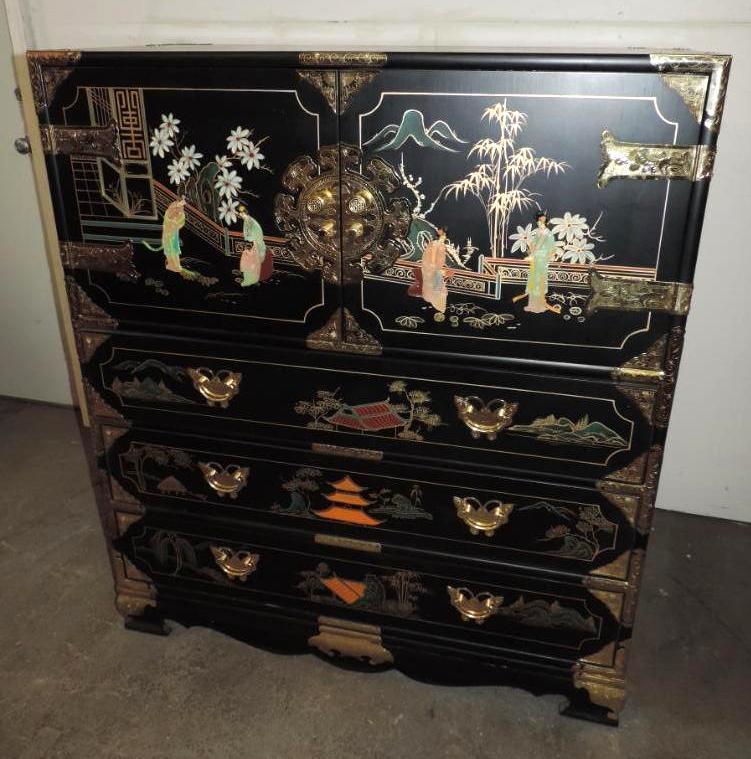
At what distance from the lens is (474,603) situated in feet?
6.69

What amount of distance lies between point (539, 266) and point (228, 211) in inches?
29.9

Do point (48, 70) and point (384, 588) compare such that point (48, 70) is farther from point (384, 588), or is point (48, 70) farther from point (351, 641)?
point (351, 641)

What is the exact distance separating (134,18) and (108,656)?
2284mm

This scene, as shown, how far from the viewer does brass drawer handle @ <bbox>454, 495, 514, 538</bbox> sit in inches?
74.9

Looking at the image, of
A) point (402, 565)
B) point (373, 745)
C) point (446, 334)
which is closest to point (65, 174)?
point (446, 334)

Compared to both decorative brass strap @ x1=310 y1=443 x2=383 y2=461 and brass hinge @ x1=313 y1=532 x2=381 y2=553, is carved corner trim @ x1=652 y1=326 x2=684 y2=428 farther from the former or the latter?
brass hinge @ x1=313 y1=532 x2=381 y2=553

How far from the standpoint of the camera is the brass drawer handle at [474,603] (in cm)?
203

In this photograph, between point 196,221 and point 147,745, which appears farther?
point 147,745

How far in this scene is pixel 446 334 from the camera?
1741 mm

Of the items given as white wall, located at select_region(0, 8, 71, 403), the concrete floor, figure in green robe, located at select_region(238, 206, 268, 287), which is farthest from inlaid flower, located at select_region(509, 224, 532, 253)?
white wall, located at select_region(0, 8, 71, 403)

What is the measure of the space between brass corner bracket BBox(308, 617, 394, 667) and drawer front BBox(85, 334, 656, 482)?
2.07ft

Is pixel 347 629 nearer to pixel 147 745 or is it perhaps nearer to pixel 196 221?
pixel 147 745

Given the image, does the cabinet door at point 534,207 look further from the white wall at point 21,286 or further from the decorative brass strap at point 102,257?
the white wall at point 21,286

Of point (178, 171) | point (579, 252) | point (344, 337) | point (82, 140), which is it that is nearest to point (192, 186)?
point (178, 171)
